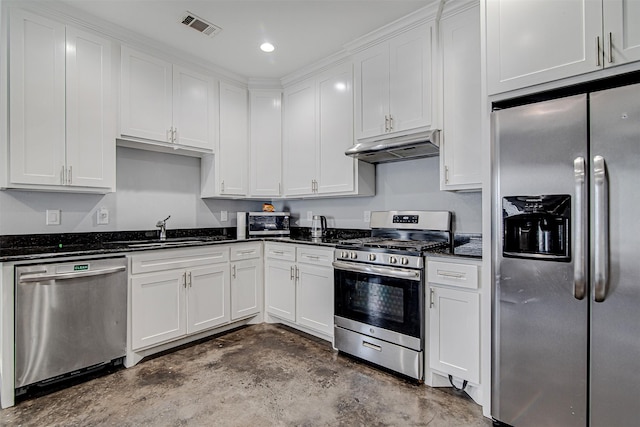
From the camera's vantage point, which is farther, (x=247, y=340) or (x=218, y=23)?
(x=247, y=340)

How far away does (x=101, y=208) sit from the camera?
9.59 ft

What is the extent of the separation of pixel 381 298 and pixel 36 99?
294 cm

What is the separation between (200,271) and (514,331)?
2471 millimetres

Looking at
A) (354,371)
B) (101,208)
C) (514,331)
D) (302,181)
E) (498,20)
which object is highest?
(498,20)

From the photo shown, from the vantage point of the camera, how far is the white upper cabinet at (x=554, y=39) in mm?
1458

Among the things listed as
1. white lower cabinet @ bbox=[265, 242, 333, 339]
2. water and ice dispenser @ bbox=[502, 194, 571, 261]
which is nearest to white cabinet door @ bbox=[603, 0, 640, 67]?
water and ice dispenser @ bbox=[502, 194, 571, 261]

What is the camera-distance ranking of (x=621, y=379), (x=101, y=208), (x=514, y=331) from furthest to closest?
(x=101, y=208), (x=514, y=331), (x=621, y=379)

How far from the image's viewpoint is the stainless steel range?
225cm

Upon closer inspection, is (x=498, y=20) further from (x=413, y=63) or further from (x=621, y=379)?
(x=621, y=379)

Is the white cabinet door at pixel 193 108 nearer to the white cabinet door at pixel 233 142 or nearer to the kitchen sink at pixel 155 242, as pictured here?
the white cabinet door at pixel 233 142

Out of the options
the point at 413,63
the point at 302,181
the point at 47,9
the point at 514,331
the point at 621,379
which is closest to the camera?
the point at 621,379

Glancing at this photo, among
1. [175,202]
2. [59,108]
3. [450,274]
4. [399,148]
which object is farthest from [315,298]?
[59,108]

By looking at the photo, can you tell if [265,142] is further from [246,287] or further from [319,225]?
[246,287]

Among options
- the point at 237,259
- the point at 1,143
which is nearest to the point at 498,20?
the point at 237,259
